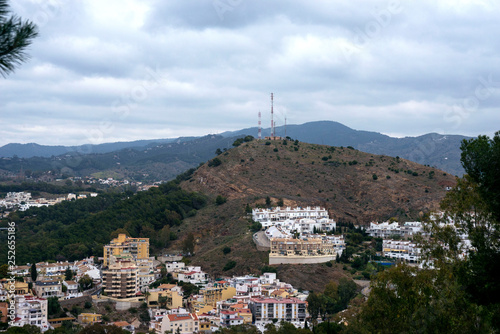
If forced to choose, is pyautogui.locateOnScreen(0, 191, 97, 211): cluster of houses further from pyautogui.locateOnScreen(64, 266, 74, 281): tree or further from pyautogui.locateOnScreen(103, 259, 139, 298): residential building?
pyautogui.locateOnScreen(103, 259, 139, 298): residential building

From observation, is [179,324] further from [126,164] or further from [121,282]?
[126,164]

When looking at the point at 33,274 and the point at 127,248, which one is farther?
the point at 127,248

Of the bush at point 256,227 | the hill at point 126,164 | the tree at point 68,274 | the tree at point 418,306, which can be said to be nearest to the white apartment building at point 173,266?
the tree at point 68,274

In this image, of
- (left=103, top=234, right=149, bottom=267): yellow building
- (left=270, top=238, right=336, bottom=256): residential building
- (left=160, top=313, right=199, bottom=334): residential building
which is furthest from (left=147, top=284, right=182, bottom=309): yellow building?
(left=270, top=238, right=336, bottom=256): residential building

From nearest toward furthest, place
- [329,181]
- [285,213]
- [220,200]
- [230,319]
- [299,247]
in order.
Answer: [230,319]
[299,247]
[285,213]
[220,200]
[329,181]

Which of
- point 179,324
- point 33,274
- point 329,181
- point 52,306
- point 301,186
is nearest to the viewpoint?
point 179,324

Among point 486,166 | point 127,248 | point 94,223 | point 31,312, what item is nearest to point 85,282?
point 127,248

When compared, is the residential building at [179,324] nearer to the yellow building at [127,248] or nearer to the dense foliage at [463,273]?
the yellow building at [127,248]
